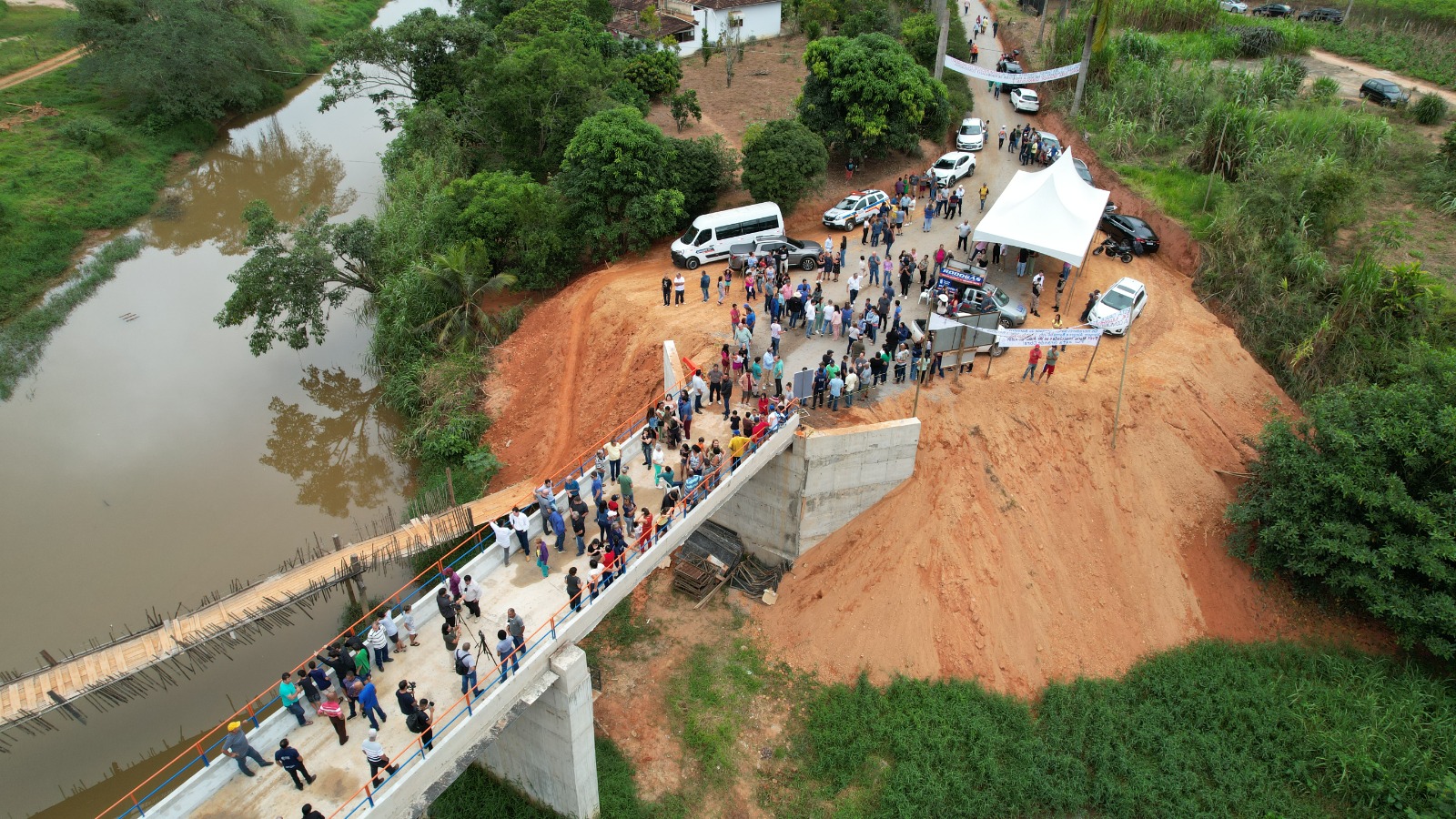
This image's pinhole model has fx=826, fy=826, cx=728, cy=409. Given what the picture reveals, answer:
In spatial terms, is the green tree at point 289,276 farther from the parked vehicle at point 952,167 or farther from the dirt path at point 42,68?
the dirt path at point 42,68

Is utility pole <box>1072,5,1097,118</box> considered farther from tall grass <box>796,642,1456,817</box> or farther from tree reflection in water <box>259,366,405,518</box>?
tree reflection in water <box>259,366,405,518</box>

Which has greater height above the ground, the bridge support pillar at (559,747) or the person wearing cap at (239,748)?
the person wearing cap at (239,748)

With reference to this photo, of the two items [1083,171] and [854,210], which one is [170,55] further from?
[1083,171]

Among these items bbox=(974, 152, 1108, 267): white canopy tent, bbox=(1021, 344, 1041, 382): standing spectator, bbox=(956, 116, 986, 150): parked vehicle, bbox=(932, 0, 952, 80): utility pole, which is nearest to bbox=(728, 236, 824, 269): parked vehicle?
bbox=(974, 152, 1108, 267): white canopy tent

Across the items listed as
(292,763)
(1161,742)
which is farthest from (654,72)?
(292,763)

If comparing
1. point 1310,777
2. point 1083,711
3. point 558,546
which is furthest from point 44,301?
point 1310,777

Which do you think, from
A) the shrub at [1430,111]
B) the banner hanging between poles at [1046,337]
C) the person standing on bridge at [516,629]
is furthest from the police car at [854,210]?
the shrub at [1430,111]
